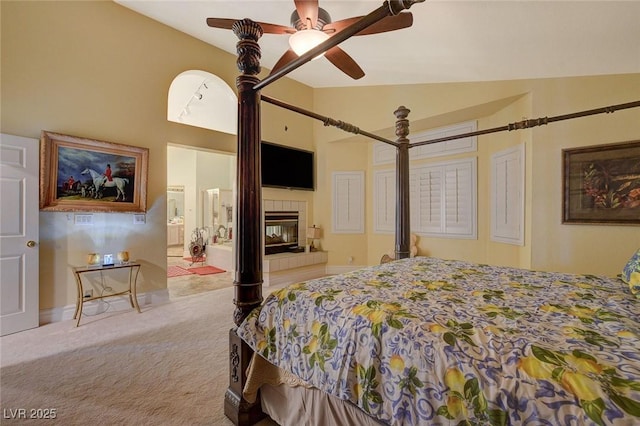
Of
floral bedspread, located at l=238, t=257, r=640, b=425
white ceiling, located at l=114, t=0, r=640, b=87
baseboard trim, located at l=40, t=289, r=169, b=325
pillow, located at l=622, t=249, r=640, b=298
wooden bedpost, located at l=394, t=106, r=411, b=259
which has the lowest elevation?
baseboard trim, located at l=40, t=289, r=169, b=325

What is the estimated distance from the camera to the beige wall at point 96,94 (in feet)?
9.07

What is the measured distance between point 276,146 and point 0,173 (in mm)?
3298

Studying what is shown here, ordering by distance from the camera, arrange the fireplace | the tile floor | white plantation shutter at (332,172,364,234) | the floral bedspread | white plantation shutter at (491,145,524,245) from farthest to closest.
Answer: white plantation shutter at (332,172,364,234)
the fireplace
the tile floor
white plantation shutter at (491,145,524,245)
the floral bedspread

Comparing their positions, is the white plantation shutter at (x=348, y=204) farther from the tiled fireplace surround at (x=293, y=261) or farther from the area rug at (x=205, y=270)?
the area rug at (x=205, y=270)

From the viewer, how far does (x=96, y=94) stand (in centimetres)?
317

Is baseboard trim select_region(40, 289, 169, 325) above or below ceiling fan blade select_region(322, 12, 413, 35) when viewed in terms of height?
below

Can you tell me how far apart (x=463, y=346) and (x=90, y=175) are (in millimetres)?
3819

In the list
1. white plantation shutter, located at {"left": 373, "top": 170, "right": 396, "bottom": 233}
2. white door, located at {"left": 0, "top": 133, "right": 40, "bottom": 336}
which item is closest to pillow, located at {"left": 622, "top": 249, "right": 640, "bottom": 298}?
white plantation shutter, located at {"left": 373, "top": 170, "right": 396, "bottom": 233}

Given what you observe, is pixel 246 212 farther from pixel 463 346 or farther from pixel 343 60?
pixel 343 60

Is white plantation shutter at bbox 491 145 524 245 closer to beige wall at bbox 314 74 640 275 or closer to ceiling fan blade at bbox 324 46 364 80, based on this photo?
beige wall at bbox 314 74 640 275

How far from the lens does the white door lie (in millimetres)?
2604

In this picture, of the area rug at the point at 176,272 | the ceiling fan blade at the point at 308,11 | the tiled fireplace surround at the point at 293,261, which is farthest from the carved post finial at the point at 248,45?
the area rug at the point at 176,272

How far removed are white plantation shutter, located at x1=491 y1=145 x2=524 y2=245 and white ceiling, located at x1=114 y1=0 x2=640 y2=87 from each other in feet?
3.25

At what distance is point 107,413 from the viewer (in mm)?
1614
